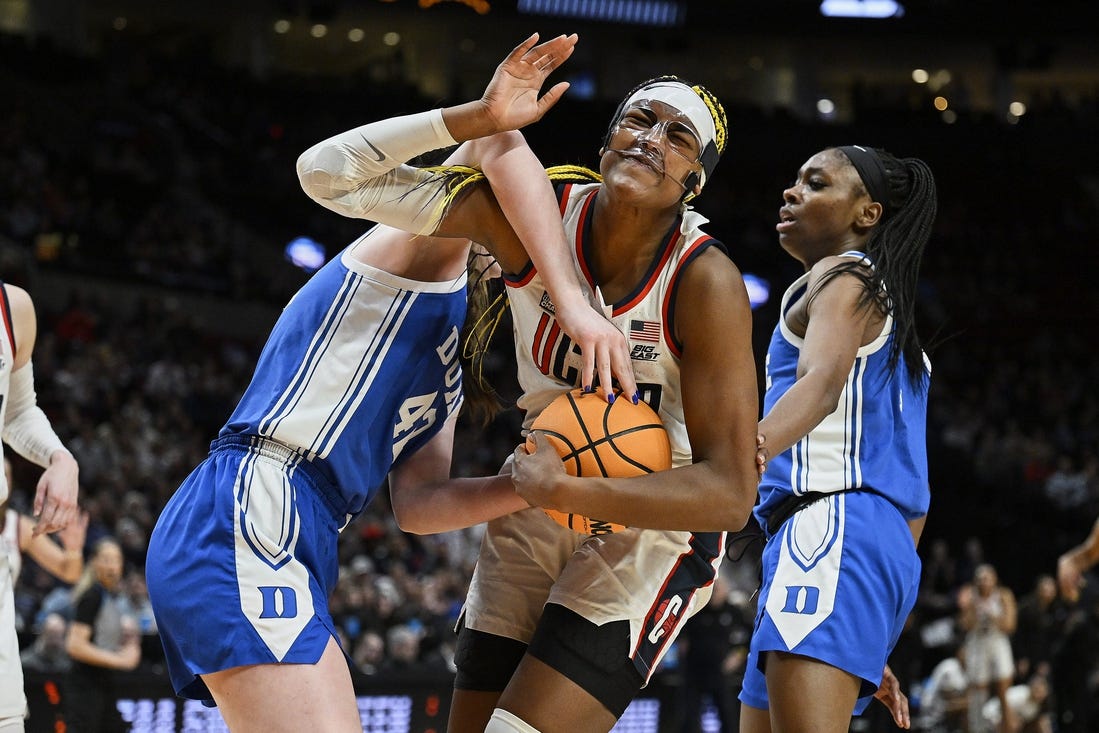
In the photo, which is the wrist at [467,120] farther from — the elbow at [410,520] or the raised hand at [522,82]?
the elbow at [410,520]

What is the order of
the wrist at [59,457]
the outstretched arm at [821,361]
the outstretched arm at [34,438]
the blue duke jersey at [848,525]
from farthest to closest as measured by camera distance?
the wrist at [59,457]
the outstretched arm at [34,438]
the blue duke jersey at [848,525]
the outstretched arm at [821,361]

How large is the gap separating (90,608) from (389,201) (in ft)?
17.7

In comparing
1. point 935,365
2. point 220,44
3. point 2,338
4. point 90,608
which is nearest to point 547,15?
point 220,44

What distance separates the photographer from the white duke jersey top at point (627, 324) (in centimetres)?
302

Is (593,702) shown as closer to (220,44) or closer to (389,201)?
(389,201)

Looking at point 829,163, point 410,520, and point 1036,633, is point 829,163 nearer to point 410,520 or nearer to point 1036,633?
point 410,520

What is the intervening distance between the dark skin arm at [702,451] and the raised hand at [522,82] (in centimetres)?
52

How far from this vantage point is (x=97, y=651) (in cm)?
746

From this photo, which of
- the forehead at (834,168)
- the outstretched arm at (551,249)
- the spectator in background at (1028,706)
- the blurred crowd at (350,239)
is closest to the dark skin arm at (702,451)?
the outstretched arm at (551,249)

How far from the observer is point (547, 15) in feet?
81.3

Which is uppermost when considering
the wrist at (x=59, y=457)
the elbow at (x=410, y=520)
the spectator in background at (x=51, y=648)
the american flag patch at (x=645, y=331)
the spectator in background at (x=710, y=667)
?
the american flag patch at (x=645, y=331)

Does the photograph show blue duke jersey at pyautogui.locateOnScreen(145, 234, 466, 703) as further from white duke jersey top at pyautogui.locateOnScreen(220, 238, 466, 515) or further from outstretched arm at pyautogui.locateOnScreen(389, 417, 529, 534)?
outstretched arm at pyautogui.locateOnScreen(389, 417, 529, 534)

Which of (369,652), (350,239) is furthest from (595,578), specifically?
(350,239)

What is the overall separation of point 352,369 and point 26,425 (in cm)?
155
